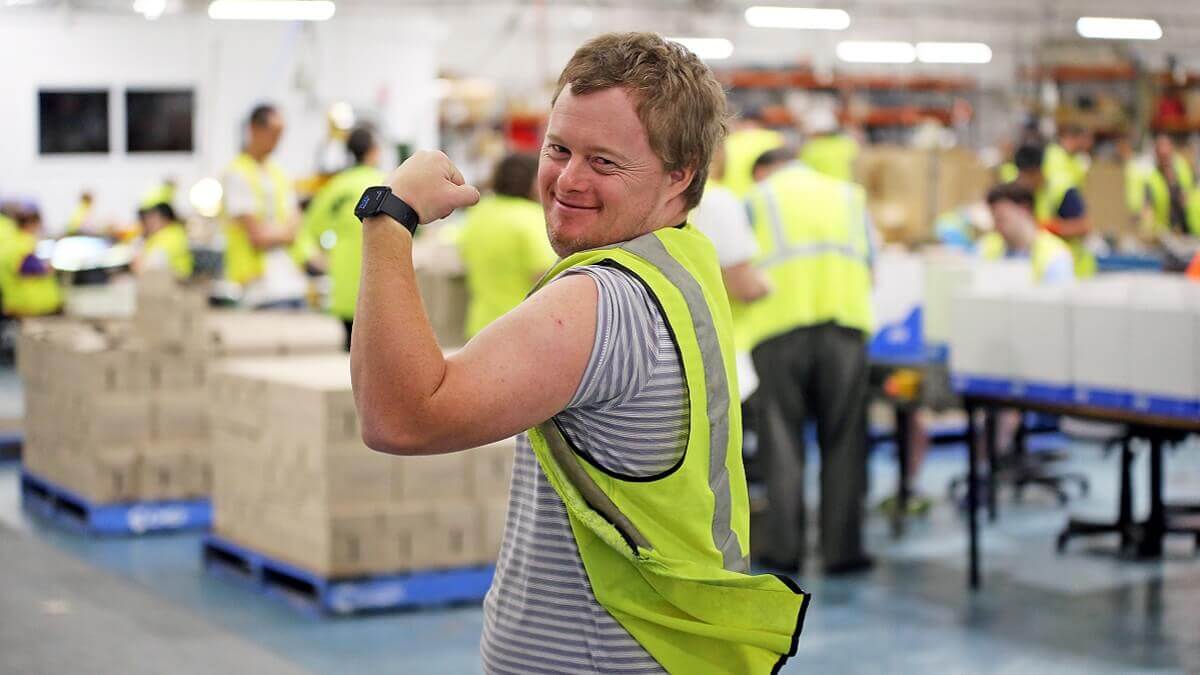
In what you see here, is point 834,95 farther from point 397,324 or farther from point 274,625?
point 397,324

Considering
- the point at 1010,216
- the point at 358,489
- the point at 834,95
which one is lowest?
the point at 358,489

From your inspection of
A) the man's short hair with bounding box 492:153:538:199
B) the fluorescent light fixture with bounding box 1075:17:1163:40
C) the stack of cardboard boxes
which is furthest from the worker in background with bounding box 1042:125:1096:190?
the stack of cardboard boxes

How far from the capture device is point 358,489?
5.73 metres

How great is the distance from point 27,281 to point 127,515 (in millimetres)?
6517

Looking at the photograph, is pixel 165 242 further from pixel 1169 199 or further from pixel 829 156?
pixel 1169 199

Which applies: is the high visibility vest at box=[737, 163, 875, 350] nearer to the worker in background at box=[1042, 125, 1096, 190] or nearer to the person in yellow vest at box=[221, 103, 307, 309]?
the person in yellow vest at box=[221, 103, 307, 309]

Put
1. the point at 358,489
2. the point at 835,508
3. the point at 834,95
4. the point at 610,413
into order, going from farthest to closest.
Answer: the point at 834,95, the point at 835,508, the point at 358,489, the point at 610,413

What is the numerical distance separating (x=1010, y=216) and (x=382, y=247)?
6759 millimetres

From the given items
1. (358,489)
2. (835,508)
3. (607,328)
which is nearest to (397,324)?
(607,328)

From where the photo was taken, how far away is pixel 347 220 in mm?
7832

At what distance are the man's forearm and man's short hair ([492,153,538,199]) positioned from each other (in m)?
5.06

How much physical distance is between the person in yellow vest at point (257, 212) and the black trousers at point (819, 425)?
122 inches

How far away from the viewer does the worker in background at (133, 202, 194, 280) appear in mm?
10422

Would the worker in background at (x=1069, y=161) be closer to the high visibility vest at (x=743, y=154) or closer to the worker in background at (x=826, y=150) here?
the worker in background at (x=826, y=150)
